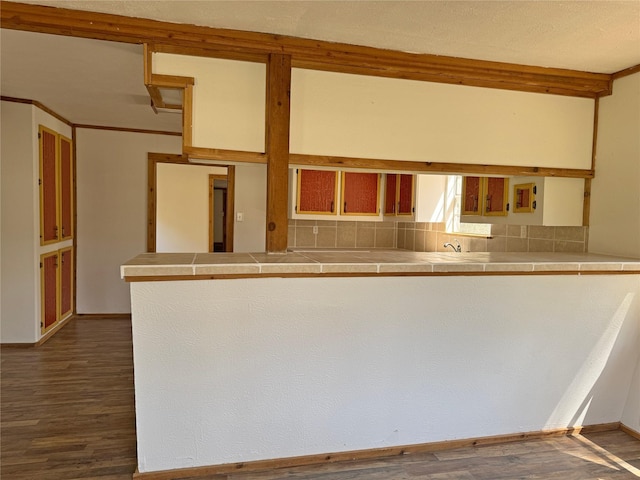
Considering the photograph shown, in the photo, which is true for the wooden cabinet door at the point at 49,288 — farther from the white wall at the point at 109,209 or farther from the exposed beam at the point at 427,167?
the exposed beam at the point at 427,167

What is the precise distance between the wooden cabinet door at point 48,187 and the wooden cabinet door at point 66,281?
34 cm

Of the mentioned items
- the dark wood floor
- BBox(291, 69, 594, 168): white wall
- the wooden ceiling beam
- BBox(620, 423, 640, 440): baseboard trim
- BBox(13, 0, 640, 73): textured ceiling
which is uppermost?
BBox(13, 0, 640, 73): textured ceiling

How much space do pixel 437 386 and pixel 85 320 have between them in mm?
4150

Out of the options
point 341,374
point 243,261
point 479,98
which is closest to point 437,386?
point 341,374

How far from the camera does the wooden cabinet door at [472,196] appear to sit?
3.28m

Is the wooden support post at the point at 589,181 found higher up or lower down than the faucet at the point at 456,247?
higher up


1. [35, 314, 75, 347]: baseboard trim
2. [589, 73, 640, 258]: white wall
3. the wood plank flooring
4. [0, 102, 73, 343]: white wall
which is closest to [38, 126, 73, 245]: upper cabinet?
[0, 102, 73, 343]: white wall

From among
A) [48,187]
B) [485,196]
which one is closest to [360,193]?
[485,196]

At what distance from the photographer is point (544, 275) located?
2.35 m

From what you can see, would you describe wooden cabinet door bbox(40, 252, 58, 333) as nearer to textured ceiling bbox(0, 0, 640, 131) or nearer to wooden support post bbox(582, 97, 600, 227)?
textured ceiling bbox(0, 0, 640, 131)

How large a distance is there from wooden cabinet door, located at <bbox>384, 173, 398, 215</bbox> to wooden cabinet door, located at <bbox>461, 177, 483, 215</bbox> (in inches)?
39.9

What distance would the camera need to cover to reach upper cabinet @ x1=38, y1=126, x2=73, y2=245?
12.9ft

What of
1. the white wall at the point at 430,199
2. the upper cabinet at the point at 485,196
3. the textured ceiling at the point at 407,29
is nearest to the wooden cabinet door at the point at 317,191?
the white wall at the point at 430,199

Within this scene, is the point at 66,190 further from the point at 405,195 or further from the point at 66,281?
the point at 405,195
